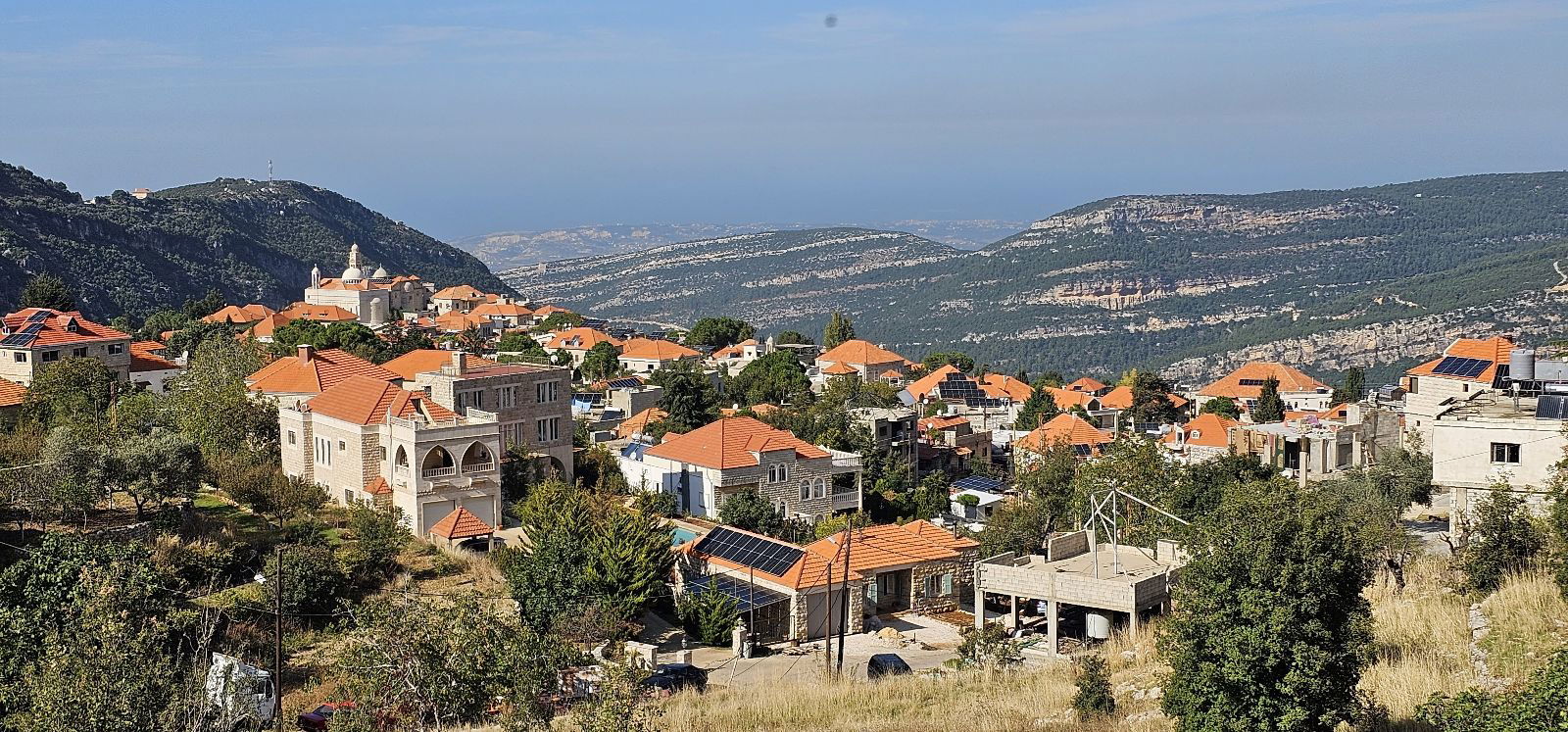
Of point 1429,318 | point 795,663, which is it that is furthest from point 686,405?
point 1429,318

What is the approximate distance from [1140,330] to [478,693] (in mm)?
142435

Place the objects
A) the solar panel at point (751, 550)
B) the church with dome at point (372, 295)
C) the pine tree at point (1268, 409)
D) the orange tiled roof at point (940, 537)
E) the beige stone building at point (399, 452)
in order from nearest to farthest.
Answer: the solar panel at point (751, 550)
the orange tiled roof at point (940, 537)
the beige stone building at point (399, 452)
the pine tree at point (1268, 409)
the church with dome at point (372, 295)

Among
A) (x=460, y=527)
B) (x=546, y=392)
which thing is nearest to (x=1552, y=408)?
(x=460, y=527)

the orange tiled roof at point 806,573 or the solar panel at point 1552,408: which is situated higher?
the solar panel at point 1552,408

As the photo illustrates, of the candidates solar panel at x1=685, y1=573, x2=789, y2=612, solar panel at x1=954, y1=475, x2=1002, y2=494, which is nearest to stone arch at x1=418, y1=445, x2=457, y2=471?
solar panel at x1=685, y1=573, x2=789, y2=612

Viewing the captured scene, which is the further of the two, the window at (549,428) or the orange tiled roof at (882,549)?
the window at (549,428)

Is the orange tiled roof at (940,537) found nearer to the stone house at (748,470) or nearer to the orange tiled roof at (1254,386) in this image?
the stone house at (748,470)

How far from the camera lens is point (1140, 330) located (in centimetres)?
15012

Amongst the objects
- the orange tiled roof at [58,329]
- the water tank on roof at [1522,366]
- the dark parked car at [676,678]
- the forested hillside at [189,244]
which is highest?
the forested hillside at [189,244]

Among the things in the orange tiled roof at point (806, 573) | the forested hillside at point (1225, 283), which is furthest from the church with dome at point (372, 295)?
the forested hillside at point (1225, 283)

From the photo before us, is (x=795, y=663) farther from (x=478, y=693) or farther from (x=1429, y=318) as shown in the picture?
(x=1429, y=318)

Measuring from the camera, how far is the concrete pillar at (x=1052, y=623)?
69.9ft

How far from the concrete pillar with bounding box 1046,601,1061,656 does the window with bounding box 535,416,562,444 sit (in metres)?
16.1

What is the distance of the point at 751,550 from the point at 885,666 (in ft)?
20.7
